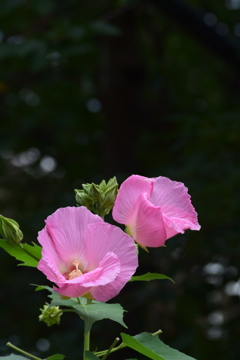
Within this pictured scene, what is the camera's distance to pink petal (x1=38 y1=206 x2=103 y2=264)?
3.11 feet

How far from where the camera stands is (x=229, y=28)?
4.00 metres

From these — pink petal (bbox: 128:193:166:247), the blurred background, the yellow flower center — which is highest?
pink petal (bbox: 128:193:166:247)

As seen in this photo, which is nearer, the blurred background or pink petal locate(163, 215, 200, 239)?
pink petal locate(163, 215, 200, 239)

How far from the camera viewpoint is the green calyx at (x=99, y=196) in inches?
40.4

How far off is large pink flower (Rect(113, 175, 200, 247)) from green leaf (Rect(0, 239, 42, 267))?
161 mm

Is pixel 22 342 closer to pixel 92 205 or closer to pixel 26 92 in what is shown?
pixel 26 92

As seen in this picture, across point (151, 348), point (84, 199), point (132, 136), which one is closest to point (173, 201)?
A: point (84, 199)

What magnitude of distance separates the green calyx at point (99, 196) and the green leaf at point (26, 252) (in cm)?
12

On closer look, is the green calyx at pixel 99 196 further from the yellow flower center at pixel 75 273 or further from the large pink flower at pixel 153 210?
the yellow flower center at pixel 75 273

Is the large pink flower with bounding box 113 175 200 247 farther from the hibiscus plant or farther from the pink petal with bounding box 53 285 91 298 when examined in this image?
the pink petal with bounding box 53 285 91 298

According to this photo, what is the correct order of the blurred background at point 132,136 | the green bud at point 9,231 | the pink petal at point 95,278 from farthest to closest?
the blurred background at point 132,136 < the green bud at point 9,231 < the pink petal at point 95,278

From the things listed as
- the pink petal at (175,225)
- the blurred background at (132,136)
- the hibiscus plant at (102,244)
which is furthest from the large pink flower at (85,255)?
the blurred background at (132,136)

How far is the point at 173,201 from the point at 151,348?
0.90ft

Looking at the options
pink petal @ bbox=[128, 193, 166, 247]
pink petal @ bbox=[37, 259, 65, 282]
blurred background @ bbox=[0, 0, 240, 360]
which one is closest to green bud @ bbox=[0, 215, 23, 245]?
pink petal @ bbox=[37, 259, 65, 282]
